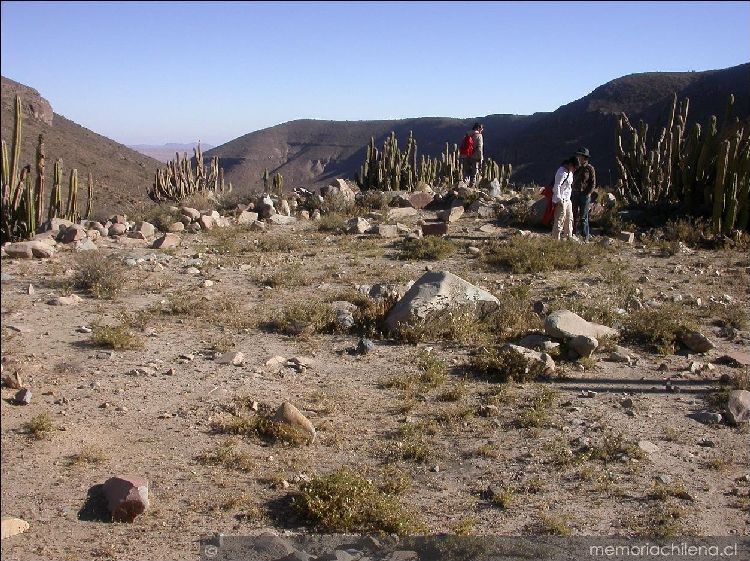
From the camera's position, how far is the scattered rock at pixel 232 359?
6.38 meters

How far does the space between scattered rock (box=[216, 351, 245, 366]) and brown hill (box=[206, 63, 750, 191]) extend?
41.5 m

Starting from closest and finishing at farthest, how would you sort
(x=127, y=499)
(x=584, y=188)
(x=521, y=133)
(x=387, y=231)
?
(x=127, y=499)
(x=584, y=188)
(x=387, y=231)
(x=521, y=133)

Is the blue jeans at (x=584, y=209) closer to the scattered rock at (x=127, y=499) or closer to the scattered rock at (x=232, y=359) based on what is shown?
the scattered rock at (x=232, y=359)

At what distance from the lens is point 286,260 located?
10.5 meters

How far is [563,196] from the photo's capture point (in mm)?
11516

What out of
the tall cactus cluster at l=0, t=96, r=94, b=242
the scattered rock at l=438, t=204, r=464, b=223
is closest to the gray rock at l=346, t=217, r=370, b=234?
the scattered rock at l=438, t=204, r=464, b=223

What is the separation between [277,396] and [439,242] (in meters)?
5.84

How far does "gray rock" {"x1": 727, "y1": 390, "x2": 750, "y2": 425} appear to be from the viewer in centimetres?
540

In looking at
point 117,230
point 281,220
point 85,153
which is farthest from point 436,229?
point 85,153

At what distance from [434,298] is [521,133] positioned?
62.3m

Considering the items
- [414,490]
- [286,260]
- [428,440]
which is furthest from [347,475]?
[286,260]

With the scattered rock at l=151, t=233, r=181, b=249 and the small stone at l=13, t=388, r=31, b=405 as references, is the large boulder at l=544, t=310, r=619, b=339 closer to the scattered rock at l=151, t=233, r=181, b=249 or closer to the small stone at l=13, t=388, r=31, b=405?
the small stone at l=13, t=388, r=31, b=405

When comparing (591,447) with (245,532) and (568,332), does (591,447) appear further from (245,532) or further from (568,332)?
(245,532)

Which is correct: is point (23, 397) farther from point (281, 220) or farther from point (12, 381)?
point (281, 220)
